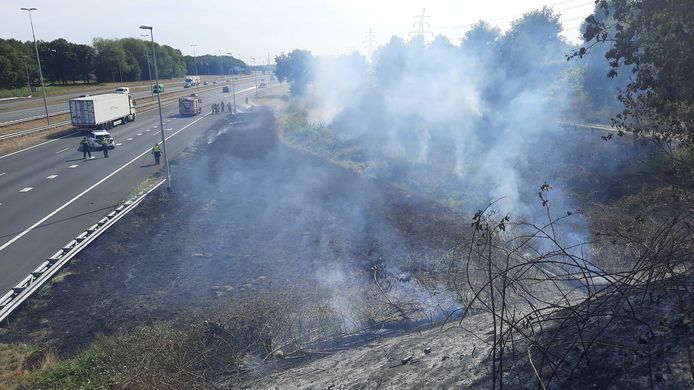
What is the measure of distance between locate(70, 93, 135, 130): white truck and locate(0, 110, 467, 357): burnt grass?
16072mm

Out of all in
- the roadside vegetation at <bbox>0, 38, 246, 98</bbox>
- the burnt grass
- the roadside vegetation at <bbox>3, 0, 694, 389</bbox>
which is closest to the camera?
the roadside vegetation at <bbox>3, 0, 694, 389</bbox>

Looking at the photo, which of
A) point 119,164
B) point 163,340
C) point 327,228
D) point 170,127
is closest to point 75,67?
point 170,127

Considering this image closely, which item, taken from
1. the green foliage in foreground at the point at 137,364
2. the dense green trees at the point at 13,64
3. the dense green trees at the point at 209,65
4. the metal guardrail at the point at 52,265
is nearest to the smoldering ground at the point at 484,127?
the green foliage in foreground at the point at 137,364

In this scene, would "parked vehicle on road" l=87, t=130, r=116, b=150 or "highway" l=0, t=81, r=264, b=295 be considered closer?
"highway" l=0, t=81, r=264, b=295

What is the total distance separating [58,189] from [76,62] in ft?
201

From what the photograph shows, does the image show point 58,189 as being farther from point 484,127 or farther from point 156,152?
point 484,127

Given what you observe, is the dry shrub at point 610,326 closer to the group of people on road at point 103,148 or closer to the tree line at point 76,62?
the group of people on road at point 103,148

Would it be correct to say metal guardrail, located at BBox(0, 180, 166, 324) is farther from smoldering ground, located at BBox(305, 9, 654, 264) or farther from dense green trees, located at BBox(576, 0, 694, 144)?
dense green trees, located at BBox(576, 0, 694, 144)

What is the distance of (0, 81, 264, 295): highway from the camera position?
1477 centimetres

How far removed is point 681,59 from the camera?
5.94 meters

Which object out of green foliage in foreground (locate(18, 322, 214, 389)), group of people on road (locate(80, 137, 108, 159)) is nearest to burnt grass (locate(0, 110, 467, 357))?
green foliage in foreground (locate(18, 322, 214, 389))

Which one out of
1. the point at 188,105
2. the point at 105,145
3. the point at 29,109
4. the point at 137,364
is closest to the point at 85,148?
the point at 105,145

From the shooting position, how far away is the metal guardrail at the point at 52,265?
1117cm

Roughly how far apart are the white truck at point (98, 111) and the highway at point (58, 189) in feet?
5.06
